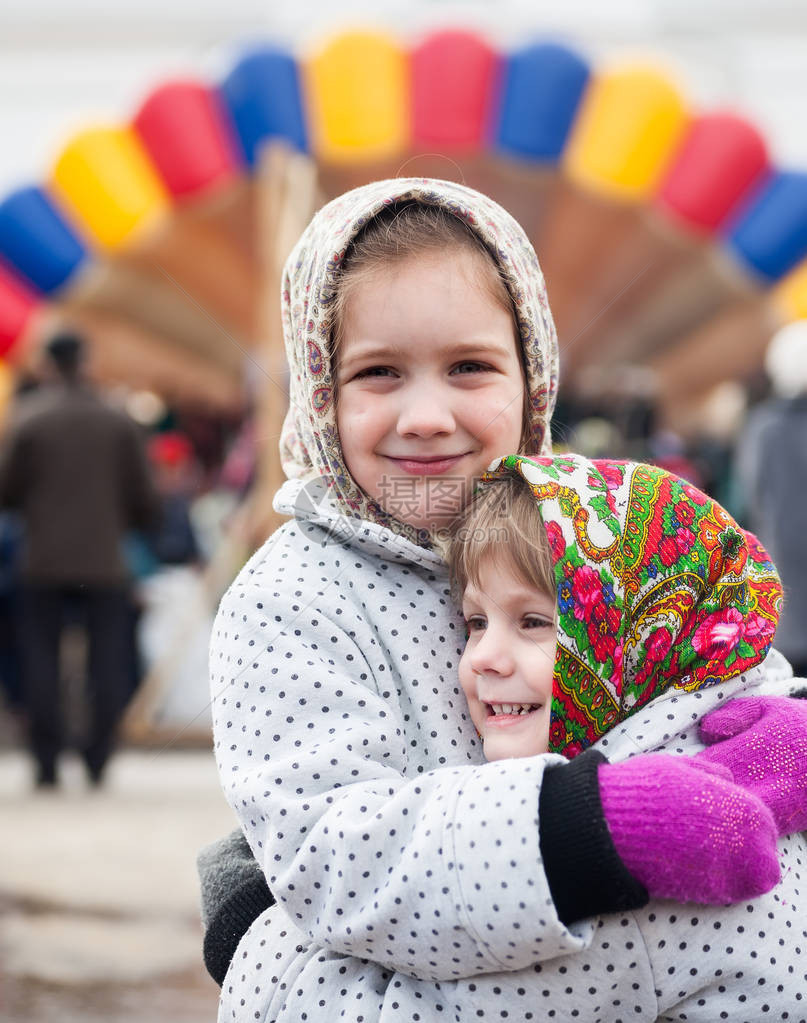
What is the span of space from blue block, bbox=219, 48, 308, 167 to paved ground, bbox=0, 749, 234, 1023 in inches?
108

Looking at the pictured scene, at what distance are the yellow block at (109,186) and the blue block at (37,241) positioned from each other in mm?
97

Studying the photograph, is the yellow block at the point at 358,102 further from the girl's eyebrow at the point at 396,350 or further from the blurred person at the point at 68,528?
the girl's eyebrow at the point at 396,350

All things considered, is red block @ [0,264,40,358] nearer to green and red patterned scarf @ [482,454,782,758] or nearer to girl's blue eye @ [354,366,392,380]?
girl's blue eye @ [354,366,392,380]

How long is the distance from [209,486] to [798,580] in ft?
14.4

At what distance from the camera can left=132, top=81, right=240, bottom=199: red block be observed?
19.2 ft

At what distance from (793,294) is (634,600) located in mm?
5110

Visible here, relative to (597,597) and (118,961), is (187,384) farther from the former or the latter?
(597,597)

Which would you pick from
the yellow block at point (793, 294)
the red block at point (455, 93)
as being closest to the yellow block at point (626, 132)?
the red block at point (455, 93)

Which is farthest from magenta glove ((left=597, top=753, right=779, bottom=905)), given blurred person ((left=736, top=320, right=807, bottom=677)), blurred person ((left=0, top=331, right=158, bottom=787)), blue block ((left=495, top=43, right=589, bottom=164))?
blue block ((left=495, top=43, right=589, bottom=164))

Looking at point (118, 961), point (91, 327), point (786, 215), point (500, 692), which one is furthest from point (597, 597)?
point (91, 327)

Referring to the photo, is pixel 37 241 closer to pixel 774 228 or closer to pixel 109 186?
pixel 109 186

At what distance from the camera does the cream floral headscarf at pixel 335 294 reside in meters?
1.35

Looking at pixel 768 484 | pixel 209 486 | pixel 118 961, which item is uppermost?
pixel 768 484

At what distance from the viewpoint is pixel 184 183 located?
591 centimetres
